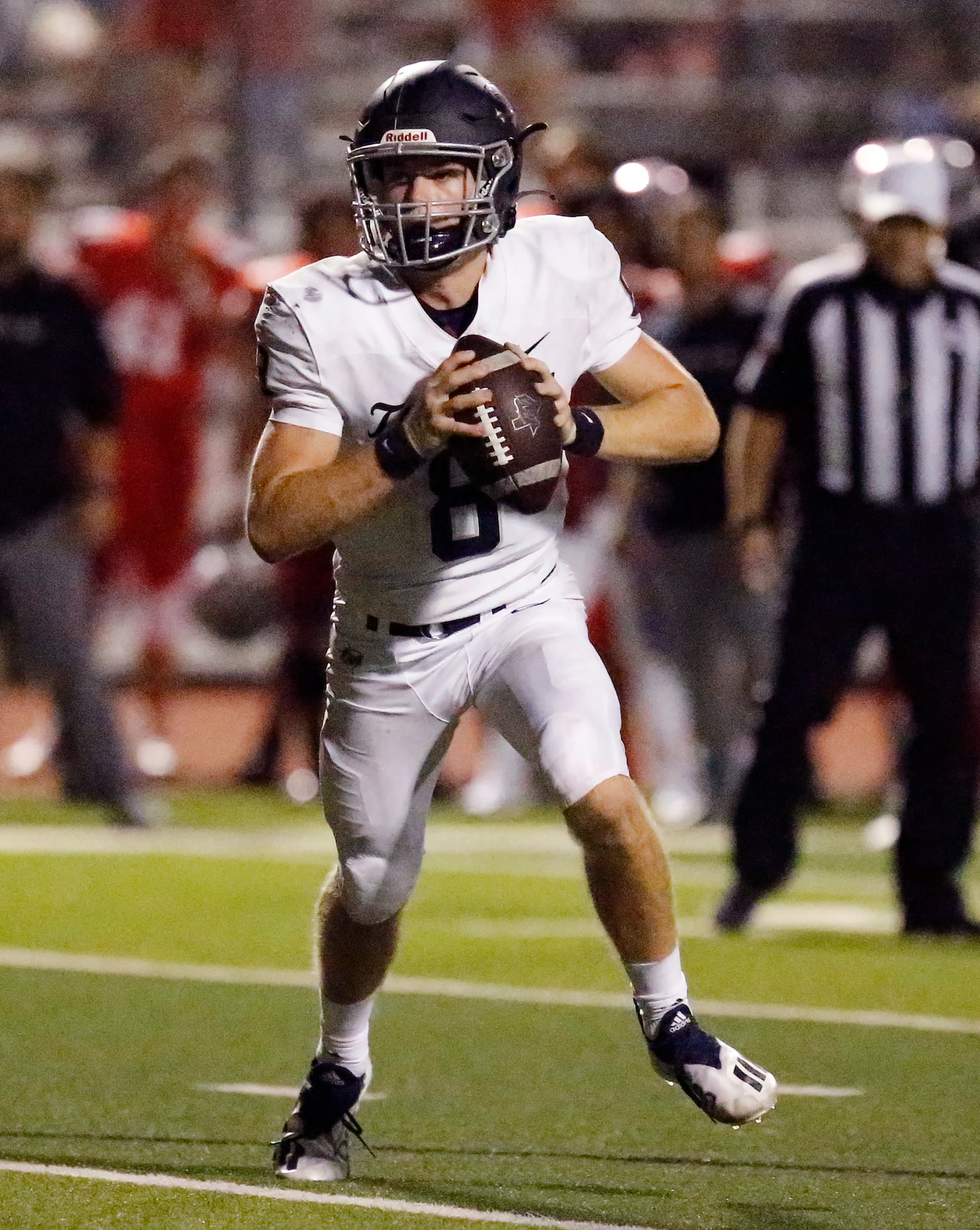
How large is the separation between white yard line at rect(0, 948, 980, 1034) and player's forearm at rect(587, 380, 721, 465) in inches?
59.8

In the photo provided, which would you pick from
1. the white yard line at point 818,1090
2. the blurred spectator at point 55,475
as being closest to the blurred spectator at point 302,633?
the blurred spectator at point 55,475

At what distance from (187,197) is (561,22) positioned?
199 inches

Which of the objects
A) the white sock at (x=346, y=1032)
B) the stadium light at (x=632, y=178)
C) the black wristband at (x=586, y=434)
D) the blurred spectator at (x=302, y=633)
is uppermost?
the black wristband at (x=586, y=434)

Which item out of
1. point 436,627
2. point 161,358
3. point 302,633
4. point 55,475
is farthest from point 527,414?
point 161,358

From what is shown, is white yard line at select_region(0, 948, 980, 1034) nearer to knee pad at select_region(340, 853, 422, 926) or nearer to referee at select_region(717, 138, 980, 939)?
referee at select_region(717, 138, 980, 939)

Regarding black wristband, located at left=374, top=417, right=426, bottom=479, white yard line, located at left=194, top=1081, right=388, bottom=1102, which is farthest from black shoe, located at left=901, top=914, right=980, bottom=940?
black wristband, located at left=374, top=417, right=426, bottom=479

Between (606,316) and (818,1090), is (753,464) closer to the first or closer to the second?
(818,1090)

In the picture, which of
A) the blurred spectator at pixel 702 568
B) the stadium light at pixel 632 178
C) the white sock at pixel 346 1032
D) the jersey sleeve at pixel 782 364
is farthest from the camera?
the stadium light at pixel 632 178

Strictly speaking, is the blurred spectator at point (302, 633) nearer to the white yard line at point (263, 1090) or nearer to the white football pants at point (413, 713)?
the white yard line at point (263, 1090)

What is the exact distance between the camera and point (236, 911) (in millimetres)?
6410

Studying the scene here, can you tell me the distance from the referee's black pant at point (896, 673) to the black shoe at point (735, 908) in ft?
0.15

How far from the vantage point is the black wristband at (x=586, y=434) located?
11.6 feet

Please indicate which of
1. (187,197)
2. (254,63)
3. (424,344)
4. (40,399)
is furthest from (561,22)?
(424,344)

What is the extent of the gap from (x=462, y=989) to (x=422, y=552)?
6.21 ft
